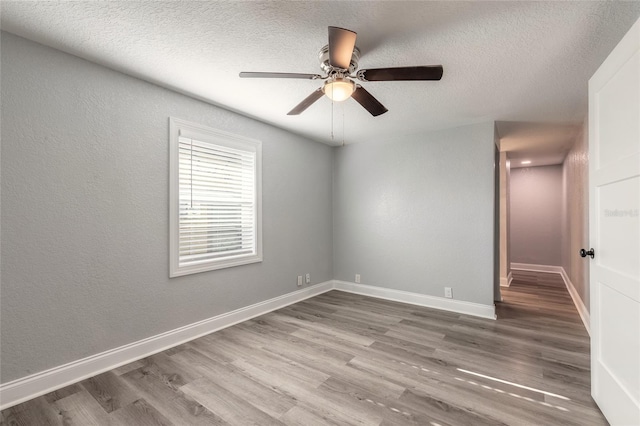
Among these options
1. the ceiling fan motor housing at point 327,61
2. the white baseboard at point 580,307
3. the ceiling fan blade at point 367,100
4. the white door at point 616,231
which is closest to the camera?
Result: the white door at point 616,231

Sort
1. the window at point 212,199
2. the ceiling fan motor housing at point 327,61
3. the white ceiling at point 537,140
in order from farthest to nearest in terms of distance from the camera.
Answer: the white ceiling at point 537,140 → the window at point 212,199 → the ceiling fan motor housing at point 327,61

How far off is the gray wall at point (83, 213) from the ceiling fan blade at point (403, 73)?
199cm

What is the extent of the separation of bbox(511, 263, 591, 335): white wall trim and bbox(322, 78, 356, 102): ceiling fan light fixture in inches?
143

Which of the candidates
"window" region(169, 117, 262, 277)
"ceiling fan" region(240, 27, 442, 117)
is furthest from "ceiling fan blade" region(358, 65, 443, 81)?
"window" region(169, 117, 262, 277)

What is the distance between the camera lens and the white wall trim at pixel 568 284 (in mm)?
3252

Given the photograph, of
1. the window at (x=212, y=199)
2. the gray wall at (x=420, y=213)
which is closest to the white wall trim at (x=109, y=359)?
the window at (x=212, y=199)

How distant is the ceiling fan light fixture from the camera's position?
1942 mm

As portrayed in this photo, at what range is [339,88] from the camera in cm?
196

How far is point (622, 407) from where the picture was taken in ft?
5.13

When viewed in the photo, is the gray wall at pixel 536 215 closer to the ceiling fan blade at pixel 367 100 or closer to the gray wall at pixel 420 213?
the gray wall at pixel 420 213

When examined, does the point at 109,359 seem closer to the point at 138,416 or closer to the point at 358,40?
the point at 138,416

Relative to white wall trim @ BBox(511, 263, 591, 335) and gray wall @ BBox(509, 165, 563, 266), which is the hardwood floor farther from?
gray wall @ BBox(509, 165, 563, 266)

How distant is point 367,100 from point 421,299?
2993 mm

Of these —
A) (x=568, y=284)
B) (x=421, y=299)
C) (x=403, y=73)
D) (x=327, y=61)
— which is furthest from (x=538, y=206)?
(x=327, y=61)
